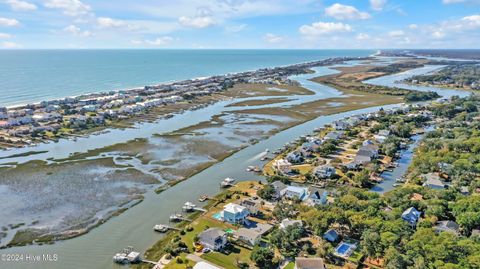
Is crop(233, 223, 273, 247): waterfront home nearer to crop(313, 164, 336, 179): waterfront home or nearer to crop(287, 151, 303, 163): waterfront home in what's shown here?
crop(313, 164, 336, 179): waterfront home

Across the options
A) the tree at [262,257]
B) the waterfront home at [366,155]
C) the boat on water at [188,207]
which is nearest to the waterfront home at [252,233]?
the tree at [262,257]

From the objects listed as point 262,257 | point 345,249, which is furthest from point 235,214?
point 345,249

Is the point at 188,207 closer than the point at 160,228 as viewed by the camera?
No

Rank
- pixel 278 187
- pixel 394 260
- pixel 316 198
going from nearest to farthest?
pixel 394 260
pixel 316 198
pixel 278 187

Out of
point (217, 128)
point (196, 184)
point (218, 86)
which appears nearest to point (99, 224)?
point (196, 184)

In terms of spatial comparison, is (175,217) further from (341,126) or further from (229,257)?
(341,126)
